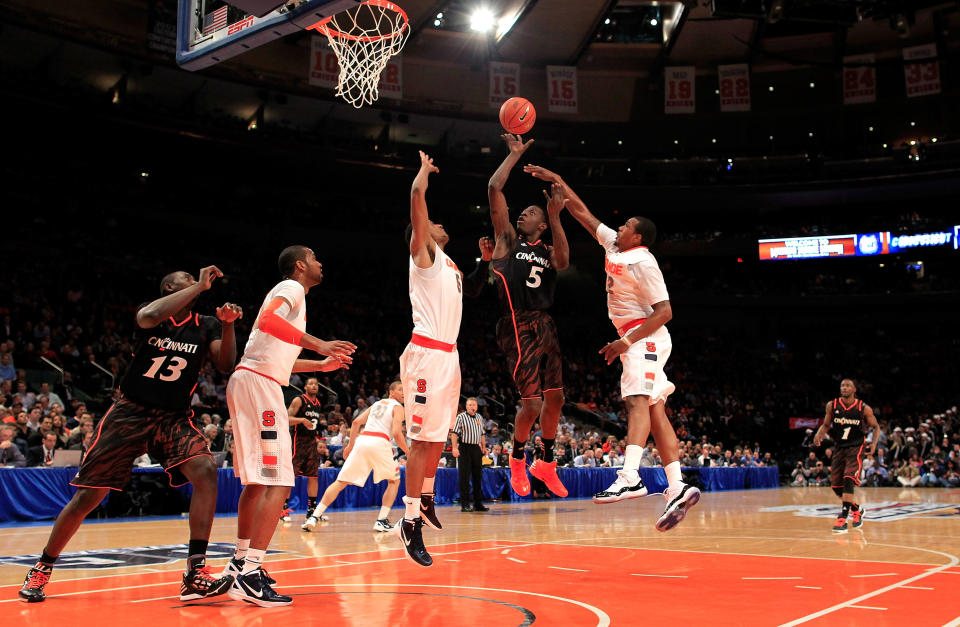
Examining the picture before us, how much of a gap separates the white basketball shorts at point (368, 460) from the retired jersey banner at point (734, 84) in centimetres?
2381

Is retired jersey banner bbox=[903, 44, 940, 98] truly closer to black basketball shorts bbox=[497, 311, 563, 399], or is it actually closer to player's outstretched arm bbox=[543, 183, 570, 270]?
player's outstretched arm bbox=[543, 183, 570, 270]

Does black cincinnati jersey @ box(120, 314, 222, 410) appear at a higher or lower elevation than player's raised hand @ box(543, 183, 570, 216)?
lower

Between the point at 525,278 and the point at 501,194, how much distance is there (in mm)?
1036

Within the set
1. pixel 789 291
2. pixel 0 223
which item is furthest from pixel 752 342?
pixel 0 223

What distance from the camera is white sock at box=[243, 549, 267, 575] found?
5621mm

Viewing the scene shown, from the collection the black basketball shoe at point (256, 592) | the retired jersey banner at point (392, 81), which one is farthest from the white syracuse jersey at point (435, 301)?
the retired jersey banner at point (392, 81)

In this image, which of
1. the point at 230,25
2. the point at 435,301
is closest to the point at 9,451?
the point at 230,25

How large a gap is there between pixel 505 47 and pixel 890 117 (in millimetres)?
18021

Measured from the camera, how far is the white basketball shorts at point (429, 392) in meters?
6.33

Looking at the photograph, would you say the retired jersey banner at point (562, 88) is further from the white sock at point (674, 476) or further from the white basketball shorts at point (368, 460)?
the white sock at point (674, 476)

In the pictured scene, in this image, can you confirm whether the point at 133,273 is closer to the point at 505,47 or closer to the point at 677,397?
the point at 505,47

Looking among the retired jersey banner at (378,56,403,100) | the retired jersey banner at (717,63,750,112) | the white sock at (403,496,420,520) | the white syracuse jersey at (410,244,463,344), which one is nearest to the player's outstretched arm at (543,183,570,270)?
the white syracuse jersey at (410,244,463,344)

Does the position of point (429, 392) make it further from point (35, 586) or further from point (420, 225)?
point (35, 586)

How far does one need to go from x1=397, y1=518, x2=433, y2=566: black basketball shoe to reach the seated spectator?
359 inches
